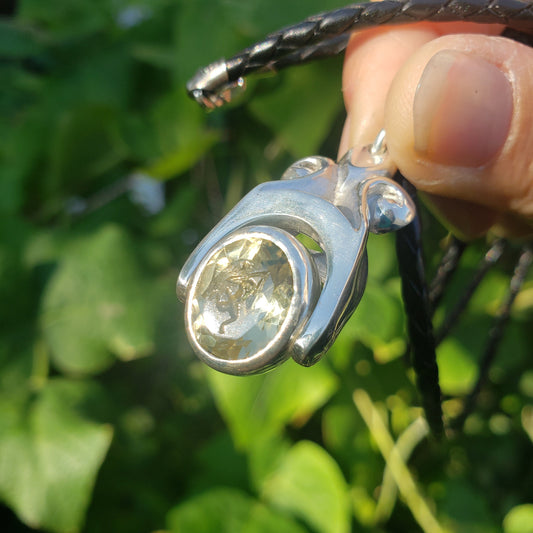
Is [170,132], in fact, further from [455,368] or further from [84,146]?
[455,368]

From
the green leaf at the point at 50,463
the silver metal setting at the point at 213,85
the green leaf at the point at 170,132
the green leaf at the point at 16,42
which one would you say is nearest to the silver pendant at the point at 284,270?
the silver metal setting at the point at 213,85

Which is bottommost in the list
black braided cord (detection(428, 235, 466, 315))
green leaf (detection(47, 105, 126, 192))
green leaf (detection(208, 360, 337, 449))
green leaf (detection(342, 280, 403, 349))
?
green leaf (detection(208, 360, 337, 449))

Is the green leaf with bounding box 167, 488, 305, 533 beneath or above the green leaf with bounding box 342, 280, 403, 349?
beneath

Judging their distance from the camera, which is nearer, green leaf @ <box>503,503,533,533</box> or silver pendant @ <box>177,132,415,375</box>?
silver pendant @ <box>177,132,415,375</box>

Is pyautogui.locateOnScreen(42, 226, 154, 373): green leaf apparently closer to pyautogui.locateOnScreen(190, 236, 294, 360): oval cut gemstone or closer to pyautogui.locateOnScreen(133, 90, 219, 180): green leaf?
pyautogui.locateOnScreen(133, 90, 219, 180): green leaf

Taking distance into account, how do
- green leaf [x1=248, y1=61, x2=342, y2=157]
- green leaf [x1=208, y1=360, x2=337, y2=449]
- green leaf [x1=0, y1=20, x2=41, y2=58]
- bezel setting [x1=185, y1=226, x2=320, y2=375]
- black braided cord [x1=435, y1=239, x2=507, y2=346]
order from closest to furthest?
bezel setting [x1=185, y1=226, x2=320, y2=375]
black braided cord [x1=435, y1=239, x2=507, y2=346]
green leaf [x1=208, y1=360, x2=337, y2=449]
green leaf [x1=248, y1=61, x2=342, y2=157]
green leaf [x1=0, y1=20, x2=41, y2=58]

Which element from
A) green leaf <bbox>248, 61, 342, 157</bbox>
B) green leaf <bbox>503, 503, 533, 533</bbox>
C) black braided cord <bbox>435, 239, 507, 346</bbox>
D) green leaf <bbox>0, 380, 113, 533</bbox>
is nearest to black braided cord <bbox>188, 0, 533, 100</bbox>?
black braided cord <bbox>435, 239, 507, 346</bbox>

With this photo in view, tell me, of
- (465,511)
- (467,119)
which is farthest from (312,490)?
(467,119)

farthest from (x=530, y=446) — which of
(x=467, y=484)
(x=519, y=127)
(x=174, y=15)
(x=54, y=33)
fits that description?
(x=54, y=33)

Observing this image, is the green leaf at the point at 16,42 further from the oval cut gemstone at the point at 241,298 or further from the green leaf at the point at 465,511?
the green leaf at the point at 465,511
